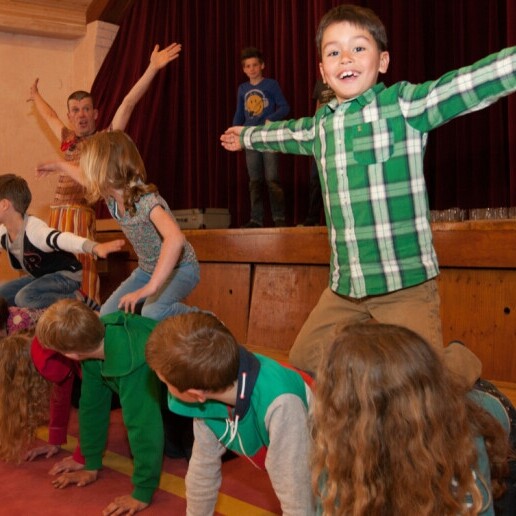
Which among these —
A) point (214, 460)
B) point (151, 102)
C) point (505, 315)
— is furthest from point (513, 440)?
point (151, 102)

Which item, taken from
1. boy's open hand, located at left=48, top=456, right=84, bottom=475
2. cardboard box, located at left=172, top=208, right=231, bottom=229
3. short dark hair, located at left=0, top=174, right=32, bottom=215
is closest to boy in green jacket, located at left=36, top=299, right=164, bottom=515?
boy's open hand, located at left=48, top=456, right=84, bottom=475

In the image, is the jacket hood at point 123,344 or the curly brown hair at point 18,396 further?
the curly brown hair at point 18,396

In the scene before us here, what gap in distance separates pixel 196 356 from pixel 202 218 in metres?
3.31

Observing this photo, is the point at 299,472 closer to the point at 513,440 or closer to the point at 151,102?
the point at 513,440

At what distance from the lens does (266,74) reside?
211 inches

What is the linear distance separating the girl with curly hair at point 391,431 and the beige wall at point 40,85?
5.91 m

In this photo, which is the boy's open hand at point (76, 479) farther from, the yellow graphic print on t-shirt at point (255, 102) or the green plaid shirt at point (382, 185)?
the yellow graphic print on t-shirt at point (255, 102)

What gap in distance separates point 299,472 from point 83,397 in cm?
110

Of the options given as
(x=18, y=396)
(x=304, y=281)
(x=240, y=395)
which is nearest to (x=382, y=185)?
(x=240, y=395)

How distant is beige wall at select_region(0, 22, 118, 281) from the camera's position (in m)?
6.69

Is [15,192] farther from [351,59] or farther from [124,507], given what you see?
[351,59]

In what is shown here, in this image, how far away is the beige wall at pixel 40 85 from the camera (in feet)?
21.9

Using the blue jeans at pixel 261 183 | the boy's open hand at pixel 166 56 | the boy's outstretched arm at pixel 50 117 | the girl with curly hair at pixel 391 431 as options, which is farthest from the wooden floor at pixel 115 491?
the boy's outstretched arm at pixel 50 117

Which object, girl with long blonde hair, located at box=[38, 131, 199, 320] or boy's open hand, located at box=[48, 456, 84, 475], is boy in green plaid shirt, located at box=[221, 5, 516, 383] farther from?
boy's open hand, located at box=[48, 456, 84, 475]
